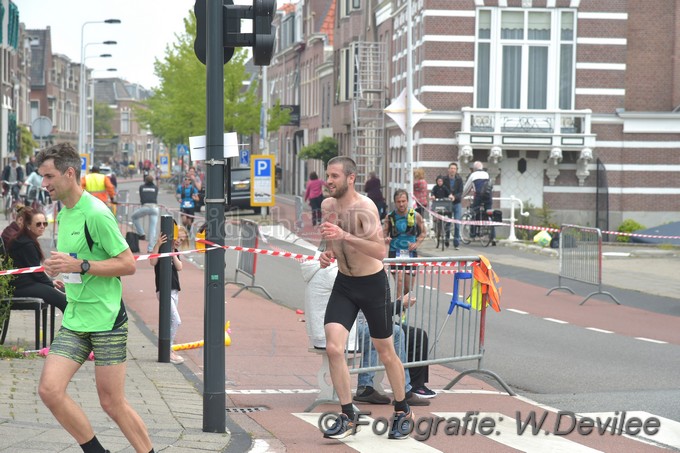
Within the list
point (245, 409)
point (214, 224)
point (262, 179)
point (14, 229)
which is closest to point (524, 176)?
point (262, 179)

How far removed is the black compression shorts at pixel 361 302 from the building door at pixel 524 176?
A: 25.8 m

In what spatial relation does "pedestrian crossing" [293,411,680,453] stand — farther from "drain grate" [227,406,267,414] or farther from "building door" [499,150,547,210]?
"building door" [499,150,547,210]

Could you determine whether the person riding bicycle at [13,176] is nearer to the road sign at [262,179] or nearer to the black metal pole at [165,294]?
the road sign at [262,179]

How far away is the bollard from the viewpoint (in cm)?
1041

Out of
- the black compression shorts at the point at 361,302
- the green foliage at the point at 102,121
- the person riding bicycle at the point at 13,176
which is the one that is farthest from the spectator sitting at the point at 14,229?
the green foliage at the point at 102,121

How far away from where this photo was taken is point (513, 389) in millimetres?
9922

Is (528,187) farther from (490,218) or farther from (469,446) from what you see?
(469,446)

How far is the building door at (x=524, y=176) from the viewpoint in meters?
33.1

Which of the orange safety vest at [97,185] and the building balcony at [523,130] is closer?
the orange safety vest at [97,185]

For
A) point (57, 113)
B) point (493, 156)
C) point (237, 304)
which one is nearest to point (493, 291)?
point (237, 304)

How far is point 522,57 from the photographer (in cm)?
3266

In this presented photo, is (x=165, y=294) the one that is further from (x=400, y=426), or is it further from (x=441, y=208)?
(x=441, y=208)

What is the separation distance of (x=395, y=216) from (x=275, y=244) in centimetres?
1354

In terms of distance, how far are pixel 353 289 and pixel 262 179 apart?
25.3 metres
